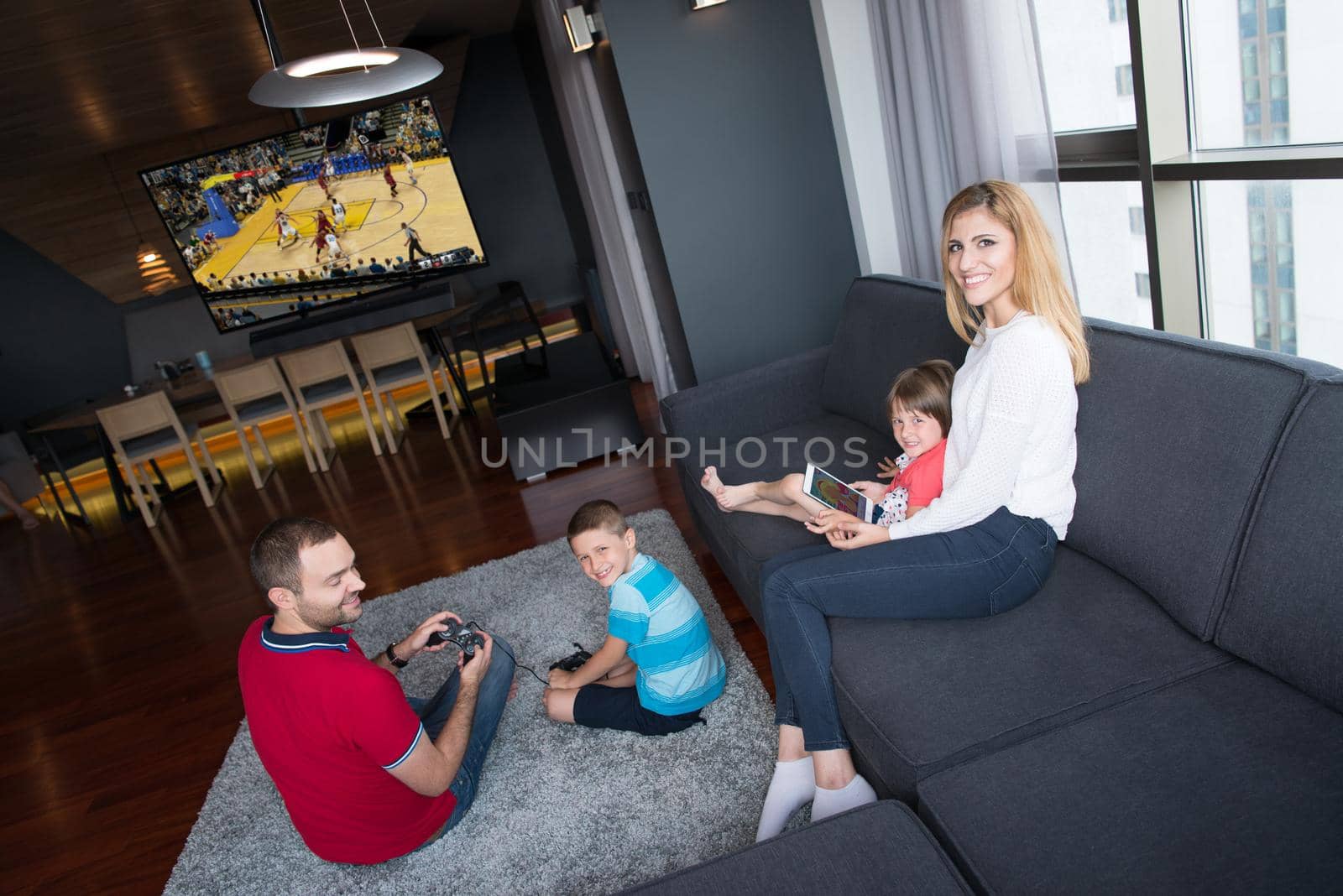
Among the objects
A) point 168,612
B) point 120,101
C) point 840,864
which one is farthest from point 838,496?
point 120,101

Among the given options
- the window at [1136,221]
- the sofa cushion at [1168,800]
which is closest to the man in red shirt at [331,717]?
the sofa cushion at [1168,800]

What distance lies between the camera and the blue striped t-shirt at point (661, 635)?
2150mm

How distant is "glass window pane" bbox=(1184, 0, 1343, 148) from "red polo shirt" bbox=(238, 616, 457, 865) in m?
2.27

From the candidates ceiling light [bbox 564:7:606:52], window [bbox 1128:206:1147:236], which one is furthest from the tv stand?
window [bbox 1128:206:1147:236]

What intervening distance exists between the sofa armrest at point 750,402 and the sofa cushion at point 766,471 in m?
0.06

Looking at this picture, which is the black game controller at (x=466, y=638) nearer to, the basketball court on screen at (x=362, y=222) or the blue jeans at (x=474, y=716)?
the blue jeans at (x=474, y=716)

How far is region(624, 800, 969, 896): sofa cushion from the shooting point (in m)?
1.24

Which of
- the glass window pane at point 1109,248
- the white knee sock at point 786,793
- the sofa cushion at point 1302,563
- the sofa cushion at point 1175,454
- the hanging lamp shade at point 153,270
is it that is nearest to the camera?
the sofa cushion at point 1302,563

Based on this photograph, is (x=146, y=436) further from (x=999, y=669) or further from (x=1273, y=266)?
(x=1273, y=266)

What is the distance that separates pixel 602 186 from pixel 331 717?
3760 mm

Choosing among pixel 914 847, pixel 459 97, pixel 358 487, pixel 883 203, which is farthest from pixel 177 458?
pixel 914 847

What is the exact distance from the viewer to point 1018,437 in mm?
1796

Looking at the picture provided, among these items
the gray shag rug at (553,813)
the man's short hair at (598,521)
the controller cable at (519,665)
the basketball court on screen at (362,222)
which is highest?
the basketball court on screen at (362,222)

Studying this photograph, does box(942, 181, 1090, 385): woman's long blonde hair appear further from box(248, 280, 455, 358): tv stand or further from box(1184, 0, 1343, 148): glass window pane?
box(248, 280, 455, 358): tv stand
